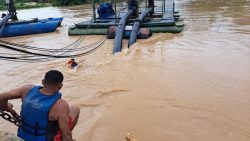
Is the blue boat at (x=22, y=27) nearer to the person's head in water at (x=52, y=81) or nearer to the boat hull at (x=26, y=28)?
the boat hull at (x=26, y=28)

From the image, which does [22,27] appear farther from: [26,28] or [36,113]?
[36,113]

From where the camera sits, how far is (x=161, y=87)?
6.87m

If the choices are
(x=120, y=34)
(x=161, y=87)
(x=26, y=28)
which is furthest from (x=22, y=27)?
(x=161, y=87)

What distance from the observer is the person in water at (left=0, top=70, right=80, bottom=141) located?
3146 millimetres

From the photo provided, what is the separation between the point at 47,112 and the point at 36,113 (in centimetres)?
12

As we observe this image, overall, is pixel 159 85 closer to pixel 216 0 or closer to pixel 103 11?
pixel 103 11

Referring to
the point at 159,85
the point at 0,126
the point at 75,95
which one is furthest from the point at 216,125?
the point at 0,126

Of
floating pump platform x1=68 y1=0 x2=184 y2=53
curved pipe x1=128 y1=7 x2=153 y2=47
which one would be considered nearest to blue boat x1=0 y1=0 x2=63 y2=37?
floating pump platform x1=68 y1=0 x2=184 y2=53

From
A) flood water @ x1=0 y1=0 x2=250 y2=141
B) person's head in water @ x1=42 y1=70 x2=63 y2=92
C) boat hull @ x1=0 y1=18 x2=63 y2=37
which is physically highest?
person's head in water @ x1=42 y1=70 x2=63 y2=92

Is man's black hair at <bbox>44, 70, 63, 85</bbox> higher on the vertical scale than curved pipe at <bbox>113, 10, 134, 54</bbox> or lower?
higher

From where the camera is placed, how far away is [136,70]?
8266 millimetres

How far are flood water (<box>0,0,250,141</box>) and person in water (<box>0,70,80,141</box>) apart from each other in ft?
5.63

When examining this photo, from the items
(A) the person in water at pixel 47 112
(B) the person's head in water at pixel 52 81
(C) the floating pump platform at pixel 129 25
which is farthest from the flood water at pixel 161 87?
(B) the person's head in water at pixel 52 81

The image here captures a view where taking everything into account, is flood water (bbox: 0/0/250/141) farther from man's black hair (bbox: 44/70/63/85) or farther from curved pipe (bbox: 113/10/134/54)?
man's black hair (bbox: 44/70/63/85)
